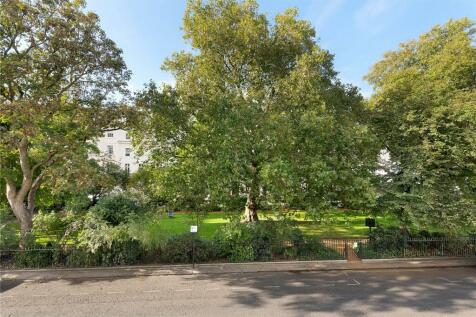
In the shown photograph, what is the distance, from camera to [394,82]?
14445 mm

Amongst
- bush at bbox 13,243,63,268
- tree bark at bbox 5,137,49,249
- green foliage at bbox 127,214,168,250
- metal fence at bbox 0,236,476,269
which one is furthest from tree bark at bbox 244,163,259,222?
tree bark at bbox 5,137,49,249

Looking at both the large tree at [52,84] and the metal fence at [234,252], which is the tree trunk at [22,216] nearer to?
the large tree at [52,84]

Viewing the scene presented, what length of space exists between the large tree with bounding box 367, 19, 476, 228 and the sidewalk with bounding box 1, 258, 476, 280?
1850 millimetres

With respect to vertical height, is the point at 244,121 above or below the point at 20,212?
above

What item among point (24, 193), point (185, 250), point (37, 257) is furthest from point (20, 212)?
point (185, 250)

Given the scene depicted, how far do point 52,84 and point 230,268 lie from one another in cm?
1072

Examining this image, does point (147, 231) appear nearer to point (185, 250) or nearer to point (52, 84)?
point (185, 250)

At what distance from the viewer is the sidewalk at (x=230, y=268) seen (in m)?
10.2

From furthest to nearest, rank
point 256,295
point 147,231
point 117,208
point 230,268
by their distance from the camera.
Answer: point 117,208 < point 230,268 < point 147,231 < point 256,295

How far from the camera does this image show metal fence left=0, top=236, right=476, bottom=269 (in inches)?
428

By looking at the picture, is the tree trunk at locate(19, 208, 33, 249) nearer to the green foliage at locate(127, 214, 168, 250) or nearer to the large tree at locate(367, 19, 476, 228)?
the green foliage at locate(127, 214, 168, 250)

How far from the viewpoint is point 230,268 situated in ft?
35.4

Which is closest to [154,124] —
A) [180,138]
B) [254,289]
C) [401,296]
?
[180,138]

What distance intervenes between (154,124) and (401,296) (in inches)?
447
